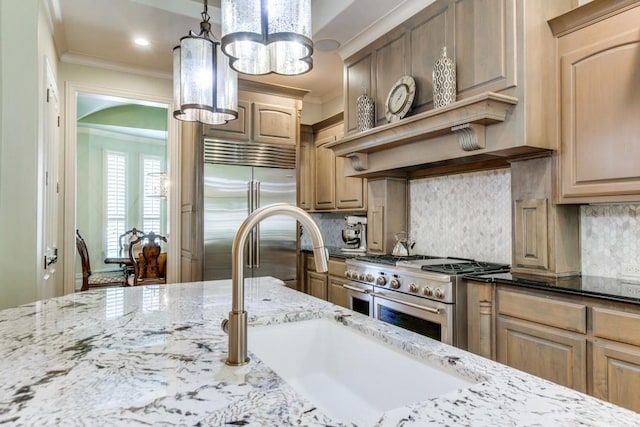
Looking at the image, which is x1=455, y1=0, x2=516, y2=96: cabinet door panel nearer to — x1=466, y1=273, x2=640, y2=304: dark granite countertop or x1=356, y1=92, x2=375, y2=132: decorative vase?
x1=356, y1=92, x2=375, y2=132: decorative vase

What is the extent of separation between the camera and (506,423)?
589 millimetres

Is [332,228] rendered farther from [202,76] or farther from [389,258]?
[202,76]

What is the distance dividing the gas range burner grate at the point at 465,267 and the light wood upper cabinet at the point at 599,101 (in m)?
0.63

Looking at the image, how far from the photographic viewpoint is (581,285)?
6.28ft

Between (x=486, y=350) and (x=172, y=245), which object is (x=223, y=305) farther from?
(x=172, y=245)

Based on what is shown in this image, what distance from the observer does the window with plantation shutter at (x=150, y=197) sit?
6887 millimetres

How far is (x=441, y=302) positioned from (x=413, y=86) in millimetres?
1573

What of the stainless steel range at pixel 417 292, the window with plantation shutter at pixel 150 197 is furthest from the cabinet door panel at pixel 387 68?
the window with plantation shutter at pixel 150 197

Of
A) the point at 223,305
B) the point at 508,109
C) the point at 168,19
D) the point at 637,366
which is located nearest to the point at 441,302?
the point at 637,366

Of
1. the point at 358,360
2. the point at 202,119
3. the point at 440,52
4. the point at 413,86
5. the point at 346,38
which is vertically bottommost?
the point at 358,360

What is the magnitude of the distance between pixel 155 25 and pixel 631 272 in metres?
3.77

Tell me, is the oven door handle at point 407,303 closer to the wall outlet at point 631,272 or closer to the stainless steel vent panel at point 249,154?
the wall outlet at point 631,272

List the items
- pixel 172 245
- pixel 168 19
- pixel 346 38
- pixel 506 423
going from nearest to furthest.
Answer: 1. pixel 506 423
2. pixel 168 19
3. pixel 346 38
4. pixel 172 245

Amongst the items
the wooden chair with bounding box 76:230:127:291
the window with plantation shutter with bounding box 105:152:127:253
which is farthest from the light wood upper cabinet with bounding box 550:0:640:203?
the window with plantation shutter with bounding box 105:152:127:253
